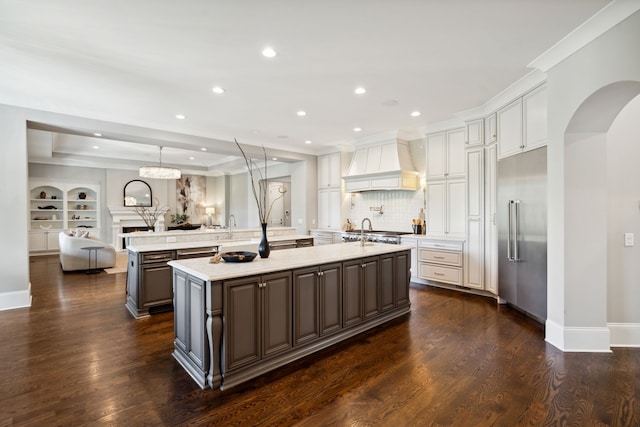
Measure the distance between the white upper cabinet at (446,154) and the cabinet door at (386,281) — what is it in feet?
7.77

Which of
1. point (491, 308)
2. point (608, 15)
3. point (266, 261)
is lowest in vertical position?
point (491, 308)

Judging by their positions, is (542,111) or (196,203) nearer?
(542,111)

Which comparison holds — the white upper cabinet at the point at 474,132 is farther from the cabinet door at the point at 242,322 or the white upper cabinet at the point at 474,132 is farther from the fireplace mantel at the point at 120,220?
the fireplace mantel at the point at 120,220

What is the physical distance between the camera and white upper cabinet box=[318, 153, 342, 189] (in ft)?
23.8

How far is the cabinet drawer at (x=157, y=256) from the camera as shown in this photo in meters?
3.86

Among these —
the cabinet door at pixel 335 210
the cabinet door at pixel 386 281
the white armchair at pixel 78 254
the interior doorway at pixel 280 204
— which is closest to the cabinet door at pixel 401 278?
the cabinet door at pixel 386 281

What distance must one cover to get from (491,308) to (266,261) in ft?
10.7

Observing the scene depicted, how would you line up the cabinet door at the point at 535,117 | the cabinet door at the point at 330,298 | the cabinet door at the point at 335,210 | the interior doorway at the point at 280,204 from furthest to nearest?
the interior doorway at the point at 280,204, the cabinet door at the point at 335,210, the cabinet door at the point at 535,117, the cabinet door at the point at 330,298

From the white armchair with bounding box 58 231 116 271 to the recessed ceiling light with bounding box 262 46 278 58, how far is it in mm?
6375

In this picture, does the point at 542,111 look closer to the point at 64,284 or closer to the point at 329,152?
the point at 329,152

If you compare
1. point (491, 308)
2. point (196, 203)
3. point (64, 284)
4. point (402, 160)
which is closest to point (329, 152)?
point (402, 160)

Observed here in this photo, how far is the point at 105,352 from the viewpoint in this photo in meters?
2.90

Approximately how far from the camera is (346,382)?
239 centimetres

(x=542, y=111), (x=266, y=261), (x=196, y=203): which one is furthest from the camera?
(x=196, y=203)
